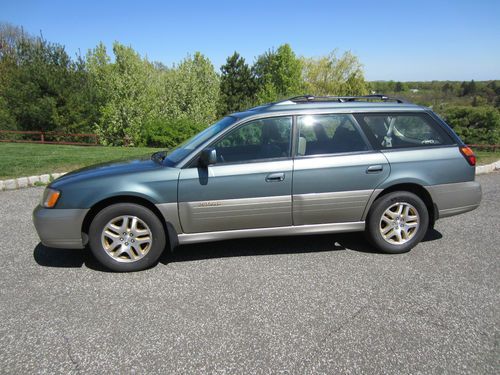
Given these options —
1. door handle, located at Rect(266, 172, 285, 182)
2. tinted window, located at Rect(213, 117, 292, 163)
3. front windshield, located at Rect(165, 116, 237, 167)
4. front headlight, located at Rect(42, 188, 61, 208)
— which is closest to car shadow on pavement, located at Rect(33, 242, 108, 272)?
front headlight, located at Rect(42, 188, 61, 208)

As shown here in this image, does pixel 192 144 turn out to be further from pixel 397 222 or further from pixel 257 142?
pixel 397 222

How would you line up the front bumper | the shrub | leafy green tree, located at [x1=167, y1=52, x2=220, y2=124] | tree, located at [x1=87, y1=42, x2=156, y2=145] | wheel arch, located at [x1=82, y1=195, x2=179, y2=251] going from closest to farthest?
the front bumper → wheel arch, located at [x1=82, y1=195, x2=179, y2=251] → the shrub → tree, located at [x1=87, y1=42, x2=156, y2=145] → leafy green tree, located at [x1=167, y1=52, x2=220, y2=124]

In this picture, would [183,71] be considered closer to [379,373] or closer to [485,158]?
[485,158]

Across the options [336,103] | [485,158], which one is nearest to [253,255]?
[336,103]

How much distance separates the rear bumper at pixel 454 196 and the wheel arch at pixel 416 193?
0.05m

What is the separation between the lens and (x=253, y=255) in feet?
13.7

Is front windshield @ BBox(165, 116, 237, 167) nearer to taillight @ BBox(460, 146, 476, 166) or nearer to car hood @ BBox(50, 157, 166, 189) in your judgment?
car hood @ BBox(50, 157, 166, 189)

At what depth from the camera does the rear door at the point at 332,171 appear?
3920 millimetres

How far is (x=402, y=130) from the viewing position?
14.1 ft

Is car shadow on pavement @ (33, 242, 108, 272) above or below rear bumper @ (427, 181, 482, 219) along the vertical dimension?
below

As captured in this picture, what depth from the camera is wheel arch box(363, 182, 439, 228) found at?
412 centimetres

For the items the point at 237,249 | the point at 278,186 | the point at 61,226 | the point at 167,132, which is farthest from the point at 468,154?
the point at 167,132

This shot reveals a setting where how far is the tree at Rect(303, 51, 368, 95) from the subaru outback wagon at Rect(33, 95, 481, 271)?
48937 mm

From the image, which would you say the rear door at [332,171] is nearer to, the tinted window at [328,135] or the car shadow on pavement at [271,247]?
the tinted window at [328,135]
